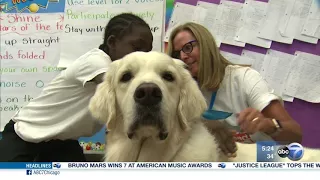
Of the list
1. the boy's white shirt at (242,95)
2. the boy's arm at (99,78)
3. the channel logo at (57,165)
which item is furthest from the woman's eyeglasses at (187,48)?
the channel logo at (57,165)

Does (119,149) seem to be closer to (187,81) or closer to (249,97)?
(187,81)

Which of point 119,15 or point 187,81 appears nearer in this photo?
point 187,81

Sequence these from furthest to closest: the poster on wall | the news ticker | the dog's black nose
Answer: the poster on wall
the news ticker
the dog's black nose

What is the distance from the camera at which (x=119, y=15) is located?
1.12 m

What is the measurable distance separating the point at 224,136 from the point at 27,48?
70cm

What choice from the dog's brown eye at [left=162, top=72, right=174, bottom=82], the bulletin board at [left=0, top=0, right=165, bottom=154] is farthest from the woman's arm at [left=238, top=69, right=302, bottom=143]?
the bulletin board at [left=0, top=0, right=165, bottom=154]

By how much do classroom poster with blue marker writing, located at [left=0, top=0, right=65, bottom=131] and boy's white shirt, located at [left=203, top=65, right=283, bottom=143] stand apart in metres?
0.53

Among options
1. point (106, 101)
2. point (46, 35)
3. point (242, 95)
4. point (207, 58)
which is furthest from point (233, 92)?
point (46, 35)

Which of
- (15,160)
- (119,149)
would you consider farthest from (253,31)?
(15,160)

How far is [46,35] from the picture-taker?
3.82 ft

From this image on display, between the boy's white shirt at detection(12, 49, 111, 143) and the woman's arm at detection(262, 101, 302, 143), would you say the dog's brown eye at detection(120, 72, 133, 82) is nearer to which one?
the boy's white shirt at detection(12, 49, 111, 143)

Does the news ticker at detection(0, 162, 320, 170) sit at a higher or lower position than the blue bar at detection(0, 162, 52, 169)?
higher

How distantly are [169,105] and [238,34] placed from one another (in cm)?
35

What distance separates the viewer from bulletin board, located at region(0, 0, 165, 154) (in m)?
1.12
